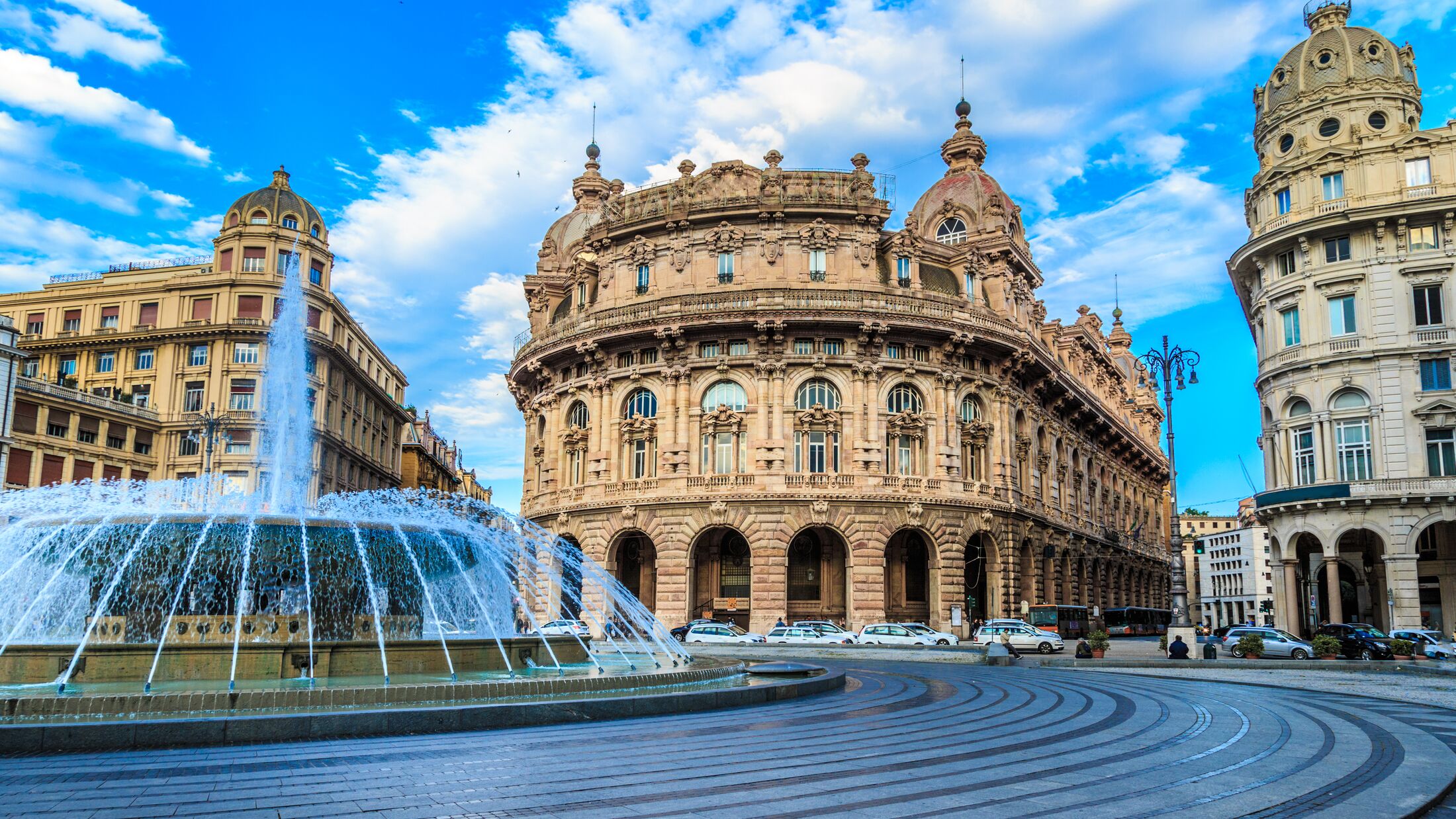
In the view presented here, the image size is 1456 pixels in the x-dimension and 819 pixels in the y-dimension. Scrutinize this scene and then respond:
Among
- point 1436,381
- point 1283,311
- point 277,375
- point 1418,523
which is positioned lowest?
point 1418,523

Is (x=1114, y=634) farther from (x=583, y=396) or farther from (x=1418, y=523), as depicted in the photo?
(x=583, y=396)

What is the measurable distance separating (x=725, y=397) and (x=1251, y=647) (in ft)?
73.7

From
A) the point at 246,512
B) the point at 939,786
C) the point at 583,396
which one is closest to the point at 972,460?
the point at 583,396

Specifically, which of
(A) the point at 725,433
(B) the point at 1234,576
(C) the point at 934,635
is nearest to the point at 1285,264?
(C) the point at 934,635

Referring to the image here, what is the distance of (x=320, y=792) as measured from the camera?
8.16 m

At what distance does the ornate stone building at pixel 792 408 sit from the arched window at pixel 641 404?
5.0 inches

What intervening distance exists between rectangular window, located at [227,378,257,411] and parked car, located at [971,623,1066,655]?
42.8 meters

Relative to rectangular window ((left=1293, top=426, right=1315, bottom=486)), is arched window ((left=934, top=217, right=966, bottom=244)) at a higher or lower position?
higher

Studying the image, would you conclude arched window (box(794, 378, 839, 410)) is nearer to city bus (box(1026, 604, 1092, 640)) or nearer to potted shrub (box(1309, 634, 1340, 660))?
city bus (box(1026, 604, 1092, 640))

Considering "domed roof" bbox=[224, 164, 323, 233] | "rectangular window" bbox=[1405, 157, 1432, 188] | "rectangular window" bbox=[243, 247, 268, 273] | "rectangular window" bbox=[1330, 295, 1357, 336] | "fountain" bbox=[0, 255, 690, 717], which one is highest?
"domed roof" bbox=[224, 164, 323, 233]

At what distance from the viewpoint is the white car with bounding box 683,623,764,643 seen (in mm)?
38750

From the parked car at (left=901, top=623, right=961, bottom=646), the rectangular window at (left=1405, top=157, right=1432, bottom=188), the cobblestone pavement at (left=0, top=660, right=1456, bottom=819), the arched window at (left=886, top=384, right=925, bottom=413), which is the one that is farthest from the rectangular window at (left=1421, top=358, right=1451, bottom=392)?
the cobblestone pavement at (left=0, top=660, right=1456, bottom=819)

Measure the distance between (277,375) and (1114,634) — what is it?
172 feet

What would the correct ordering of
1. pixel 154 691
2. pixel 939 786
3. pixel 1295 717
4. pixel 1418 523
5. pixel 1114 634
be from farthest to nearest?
pixel 1114 634, pixel 1418 523, pixel 1295 717, pixel 154 691, pixel 939 786
